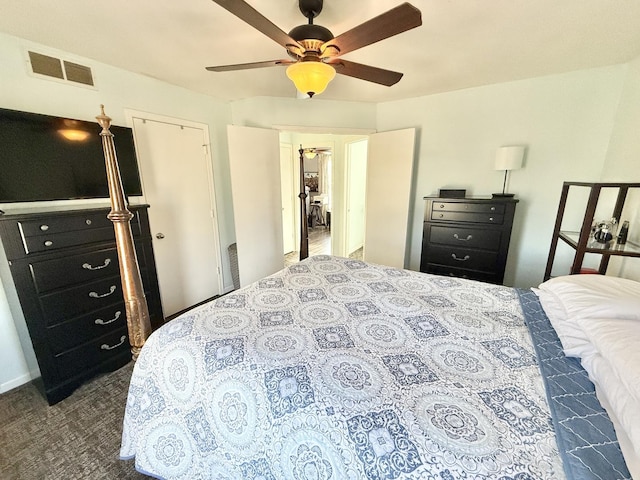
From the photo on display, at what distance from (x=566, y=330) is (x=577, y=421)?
1.57ft

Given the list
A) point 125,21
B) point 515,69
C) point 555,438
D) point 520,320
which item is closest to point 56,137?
point 125,21

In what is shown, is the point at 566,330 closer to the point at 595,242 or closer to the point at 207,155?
the point at 595,242

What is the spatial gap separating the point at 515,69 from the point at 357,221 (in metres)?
2.96

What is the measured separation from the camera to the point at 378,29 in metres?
1.11

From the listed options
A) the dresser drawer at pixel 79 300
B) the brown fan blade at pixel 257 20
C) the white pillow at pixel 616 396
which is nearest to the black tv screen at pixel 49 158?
the dresser drawer at pixel 79 300

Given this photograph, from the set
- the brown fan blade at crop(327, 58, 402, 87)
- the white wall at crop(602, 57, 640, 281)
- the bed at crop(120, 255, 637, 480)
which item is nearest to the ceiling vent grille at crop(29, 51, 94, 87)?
the brown fan blade at crop(327, 58, 402, 87)

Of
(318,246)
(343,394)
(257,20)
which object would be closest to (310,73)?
(257,20)

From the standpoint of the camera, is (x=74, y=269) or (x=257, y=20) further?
(x=74, y=269)

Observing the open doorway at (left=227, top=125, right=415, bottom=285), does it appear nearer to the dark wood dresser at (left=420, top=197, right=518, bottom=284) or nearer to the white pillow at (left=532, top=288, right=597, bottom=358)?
the dark wood dresser at (left=420, top=197, right=518, bottom=284)

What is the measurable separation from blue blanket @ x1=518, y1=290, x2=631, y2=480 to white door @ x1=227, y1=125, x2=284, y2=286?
2.62 metres

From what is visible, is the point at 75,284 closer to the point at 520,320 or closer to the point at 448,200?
the point at 520,320

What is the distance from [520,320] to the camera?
1.23 metres

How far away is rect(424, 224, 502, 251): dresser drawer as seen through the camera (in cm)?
246

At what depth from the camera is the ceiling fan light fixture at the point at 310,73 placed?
1324mm
